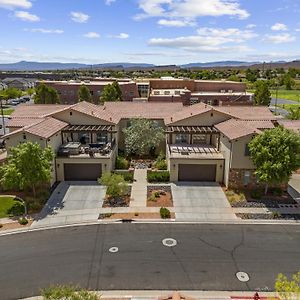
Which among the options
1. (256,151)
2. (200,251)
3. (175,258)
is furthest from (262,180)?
(175,258)

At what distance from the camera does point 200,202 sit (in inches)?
1236

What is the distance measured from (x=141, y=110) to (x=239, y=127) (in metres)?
16.4

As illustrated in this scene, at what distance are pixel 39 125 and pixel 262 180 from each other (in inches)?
980

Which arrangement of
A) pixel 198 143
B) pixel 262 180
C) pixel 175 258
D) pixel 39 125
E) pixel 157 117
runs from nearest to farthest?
pixel 175 258 < pixel 262 180 < pixel 39 125 < pixel 198 143 < pixel 157 117

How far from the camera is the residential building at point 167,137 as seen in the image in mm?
33875

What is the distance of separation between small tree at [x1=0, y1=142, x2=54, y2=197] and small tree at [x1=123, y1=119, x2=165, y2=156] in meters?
14.0

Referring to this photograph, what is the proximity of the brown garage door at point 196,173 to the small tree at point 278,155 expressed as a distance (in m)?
6.92

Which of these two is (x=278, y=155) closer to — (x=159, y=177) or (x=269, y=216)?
(x=269, y=216)

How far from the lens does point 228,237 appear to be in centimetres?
2541

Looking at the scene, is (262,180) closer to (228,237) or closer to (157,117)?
(228,237)

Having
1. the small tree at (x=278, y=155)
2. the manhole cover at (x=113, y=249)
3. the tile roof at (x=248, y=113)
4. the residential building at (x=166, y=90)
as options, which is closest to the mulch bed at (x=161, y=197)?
the manhole cover at (x=113, y=249)

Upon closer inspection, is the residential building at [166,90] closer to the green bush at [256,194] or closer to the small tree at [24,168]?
the green bush at [256,194]

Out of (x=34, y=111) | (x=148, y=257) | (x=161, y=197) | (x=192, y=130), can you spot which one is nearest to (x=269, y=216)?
(x=161, y=197)

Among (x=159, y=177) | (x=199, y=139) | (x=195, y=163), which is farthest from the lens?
(x=199, y=139)
